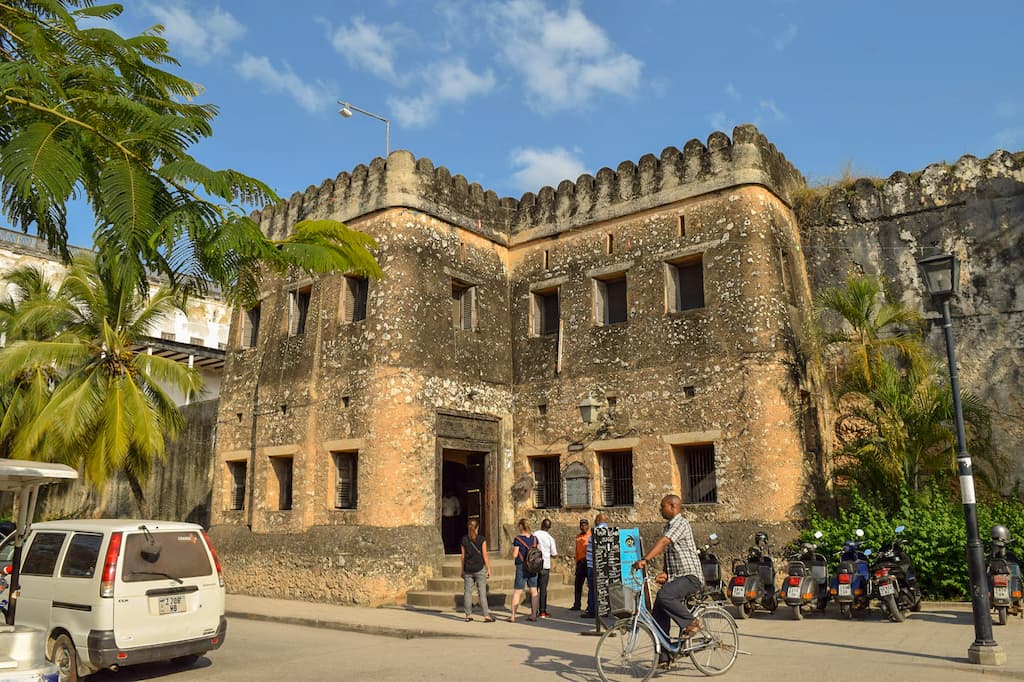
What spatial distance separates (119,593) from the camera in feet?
27.2

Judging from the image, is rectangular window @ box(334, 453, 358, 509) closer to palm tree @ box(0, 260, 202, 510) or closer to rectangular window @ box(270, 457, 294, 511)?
rectangular window @ box(270, 457, 294, 511)

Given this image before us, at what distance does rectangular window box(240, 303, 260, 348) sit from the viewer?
1933 centimetres

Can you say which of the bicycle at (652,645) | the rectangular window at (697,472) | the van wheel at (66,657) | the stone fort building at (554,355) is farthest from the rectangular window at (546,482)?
the van wheel at (66,657)

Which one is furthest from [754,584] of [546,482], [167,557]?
[167,557]

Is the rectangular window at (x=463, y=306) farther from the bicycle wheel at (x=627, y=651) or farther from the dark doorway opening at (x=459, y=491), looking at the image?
the bicycle wheel at (x=627, y=651)

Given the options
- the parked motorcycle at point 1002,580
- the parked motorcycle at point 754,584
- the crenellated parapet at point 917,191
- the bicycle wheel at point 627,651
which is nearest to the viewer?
the bicycle wheel at point 627,651

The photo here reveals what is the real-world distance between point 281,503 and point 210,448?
223 inches

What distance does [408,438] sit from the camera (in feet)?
51.4

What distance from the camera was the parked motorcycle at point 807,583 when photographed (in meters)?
12.2

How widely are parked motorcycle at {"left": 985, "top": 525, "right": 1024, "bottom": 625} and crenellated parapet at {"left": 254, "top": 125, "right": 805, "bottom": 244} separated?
745 cm

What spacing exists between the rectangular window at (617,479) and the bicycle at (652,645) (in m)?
7.85

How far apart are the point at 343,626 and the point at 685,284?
8867 millimetres

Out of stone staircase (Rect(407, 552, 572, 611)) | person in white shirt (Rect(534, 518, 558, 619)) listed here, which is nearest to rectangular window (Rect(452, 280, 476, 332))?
stone staircase (Rect(407, 552, 572, 611))

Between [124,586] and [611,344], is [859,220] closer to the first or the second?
[611,344]
